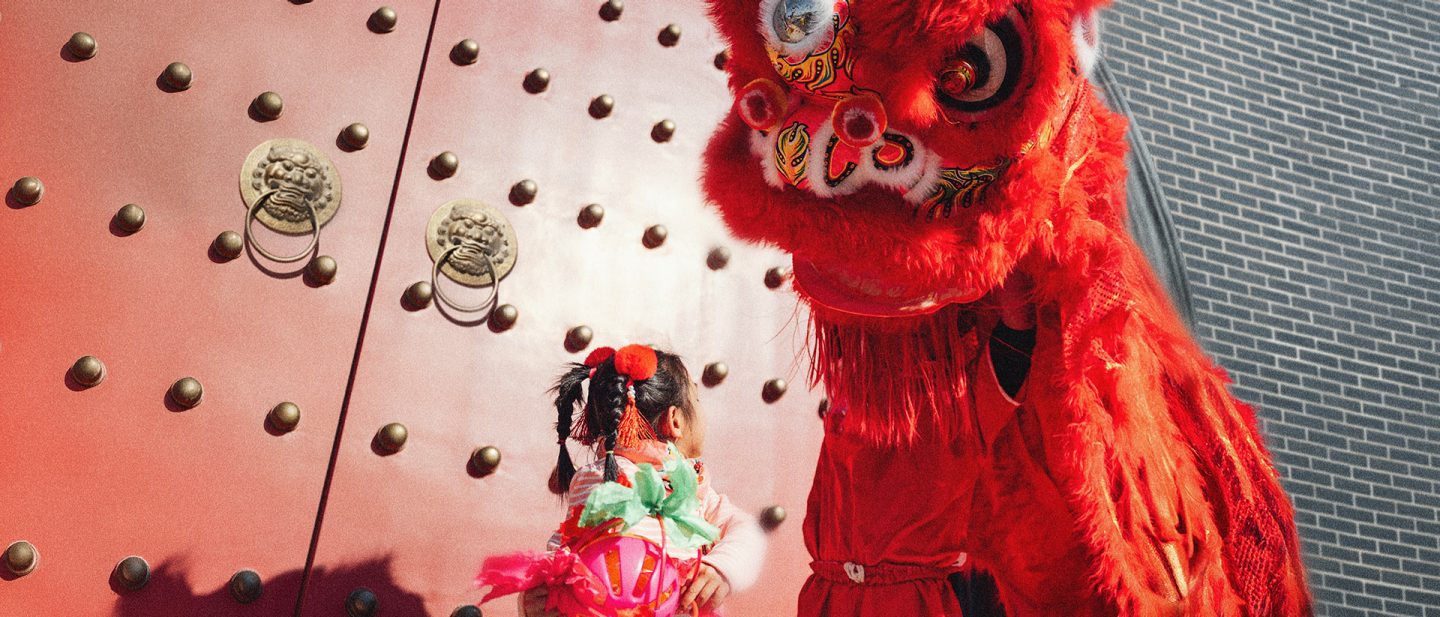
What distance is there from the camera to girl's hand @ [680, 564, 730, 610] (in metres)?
2.08

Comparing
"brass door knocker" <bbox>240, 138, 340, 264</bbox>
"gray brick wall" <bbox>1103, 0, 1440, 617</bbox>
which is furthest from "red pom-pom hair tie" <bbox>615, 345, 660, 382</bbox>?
"gray brick wall" <bbox>1103, 0, 1440, 617</bbox>

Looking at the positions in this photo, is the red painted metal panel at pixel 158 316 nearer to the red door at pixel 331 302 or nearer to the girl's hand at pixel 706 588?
the red door at pixel 331 302

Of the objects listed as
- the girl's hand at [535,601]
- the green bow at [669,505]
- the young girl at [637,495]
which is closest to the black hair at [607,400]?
the young girl at [637,495]

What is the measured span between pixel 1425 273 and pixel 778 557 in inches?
92.7

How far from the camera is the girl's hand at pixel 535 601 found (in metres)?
2.01

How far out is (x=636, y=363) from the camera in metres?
2.17

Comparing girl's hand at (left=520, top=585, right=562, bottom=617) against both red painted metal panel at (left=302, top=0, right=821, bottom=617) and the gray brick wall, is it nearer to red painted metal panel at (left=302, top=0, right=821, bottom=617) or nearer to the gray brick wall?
red painted metal panel at (left=302, top=0, right=821, bottom=617)

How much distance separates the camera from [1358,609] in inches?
131

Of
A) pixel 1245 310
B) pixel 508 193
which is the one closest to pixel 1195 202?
pixel 1245 310

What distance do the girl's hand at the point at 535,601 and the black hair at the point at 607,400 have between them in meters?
0.26

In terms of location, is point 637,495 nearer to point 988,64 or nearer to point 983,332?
point 983,332

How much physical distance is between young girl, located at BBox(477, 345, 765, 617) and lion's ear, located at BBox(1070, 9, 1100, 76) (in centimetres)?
95

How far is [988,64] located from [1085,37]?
179 mm

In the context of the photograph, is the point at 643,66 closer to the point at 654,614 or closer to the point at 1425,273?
the point at 654,614
